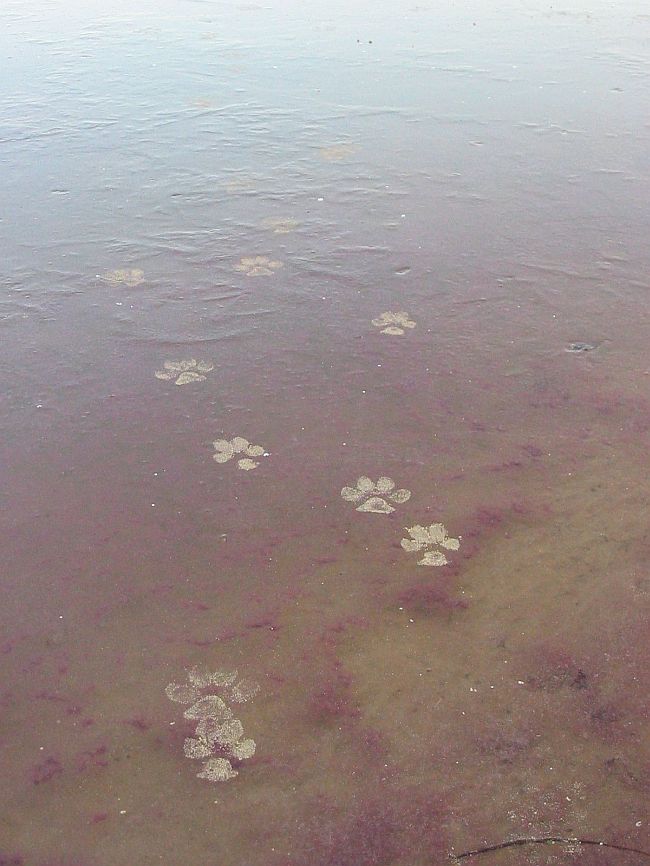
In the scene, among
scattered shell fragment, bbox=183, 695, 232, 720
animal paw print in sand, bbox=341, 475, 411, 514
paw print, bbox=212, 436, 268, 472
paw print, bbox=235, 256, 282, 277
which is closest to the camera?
scattered shell fragment, bbox=183, 695, 232, 720

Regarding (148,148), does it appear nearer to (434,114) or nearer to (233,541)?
(434,114)

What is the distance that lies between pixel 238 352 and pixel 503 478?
7.57 ft

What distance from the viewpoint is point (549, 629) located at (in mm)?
4012

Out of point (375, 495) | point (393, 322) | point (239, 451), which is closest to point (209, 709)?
point (375, 495)

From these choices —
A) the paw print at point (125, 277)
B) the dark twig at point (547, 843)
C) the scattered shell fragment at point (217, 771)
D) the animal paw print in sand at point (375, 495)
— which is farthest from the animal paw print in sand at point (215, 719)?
the paw print at point (125, 277)

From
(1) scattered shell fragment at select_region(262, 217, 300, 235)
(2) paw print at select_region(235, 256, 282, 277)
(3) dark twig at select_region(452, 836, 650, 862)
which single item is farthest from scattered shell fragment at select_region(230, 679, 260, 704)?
(1) scattered shell fragment at select_region(262, 217, 300, 235)

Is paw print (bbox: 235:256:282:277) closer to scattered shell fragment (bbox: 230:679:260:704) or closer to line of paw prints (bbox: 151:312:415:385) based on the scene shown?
line of paw prints (bbox: 151:312:415:385)

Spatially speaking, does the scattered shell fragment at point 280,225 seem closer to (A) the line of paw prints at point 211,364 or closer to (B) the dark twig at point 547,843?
(A) the line of paw prints at point 211,364

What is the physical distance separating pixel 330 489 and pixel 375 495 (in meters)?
0.27

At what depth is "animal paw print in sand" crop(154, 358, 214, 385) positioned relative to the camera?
5.83 metres

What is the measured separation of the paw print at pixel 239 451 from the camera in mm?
5055

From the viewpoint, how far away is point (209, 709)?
12.1 feet

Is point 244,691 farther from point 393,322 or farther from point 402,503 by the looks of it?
point 393,322

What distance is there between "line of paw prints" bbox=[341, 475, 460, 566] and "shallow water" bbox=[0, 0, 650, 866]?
23 mm
